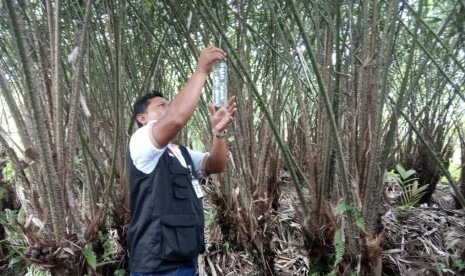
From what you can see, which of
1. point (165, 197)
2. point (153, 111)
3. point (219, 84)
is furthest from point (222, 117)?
point (165, 197)

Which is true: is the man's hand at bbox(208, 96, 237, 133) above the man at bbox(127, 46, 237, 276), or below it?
above

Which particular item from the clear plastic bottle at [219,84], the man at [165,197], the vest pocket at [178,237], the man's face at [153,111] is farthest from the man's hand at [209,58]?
the vest pocket at [178,237]

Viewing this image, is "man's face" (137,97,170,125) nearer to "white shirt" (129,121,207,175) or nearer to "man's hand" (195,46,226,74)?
"white shirt" (129,121,207,175)

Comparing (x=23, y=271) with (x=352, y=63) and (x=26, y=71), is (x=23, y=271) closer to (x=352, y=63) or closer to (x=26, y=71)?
(x=26, y=71)

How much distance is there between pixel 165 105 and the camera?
1685mm

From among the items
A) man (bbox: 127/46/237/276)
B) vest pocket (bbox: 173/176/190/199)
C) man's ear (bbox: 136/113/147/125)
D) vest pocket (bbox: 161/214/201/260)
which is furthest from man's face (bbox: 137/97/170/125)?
vest pocket (bbox: 161/214/201/260)

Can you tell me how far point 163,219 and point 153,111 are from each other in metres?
0.43

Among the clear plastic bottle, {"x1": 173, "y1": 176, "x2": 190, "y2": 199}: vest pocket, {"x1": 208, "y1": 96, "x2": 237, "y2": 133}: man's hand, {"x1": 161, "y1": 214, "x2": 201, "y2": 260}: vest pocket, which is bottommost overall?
{"x1": 161, "y1": 214, "x2": 201, "y2": 260}: vest pocket

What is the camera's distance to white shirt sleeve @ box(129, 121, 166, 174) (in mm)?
1409

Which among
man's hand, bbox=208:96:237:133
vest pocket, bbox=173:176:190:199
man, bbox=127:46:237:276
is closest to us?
man, bbox=127:46:237:276

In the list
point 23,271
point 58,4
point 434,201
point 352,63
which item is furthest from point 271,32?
point 23,271

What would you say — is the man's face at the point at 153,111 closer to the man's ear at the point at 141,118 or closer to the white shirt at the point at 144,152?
the man's ear at the point at 141,118

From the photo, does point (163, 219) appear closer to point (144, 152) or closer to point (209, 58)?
point (144, 152)

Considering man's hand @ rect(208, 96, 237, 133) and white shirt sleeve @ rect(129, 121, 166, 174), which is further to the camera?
man's hand @ rect(208, 96, 237, 133)
